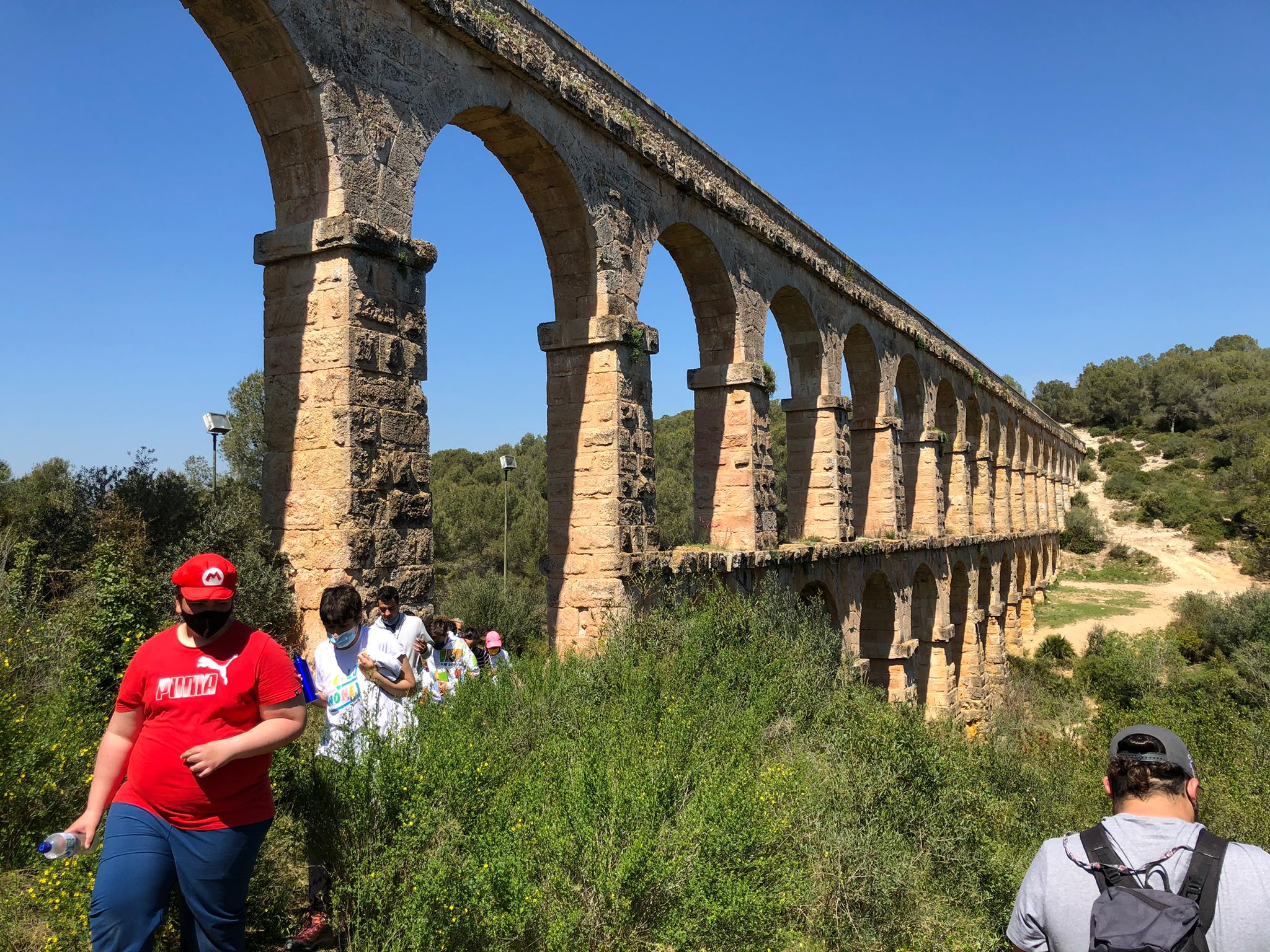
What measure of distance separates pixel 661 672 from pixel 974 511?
60.8 ft

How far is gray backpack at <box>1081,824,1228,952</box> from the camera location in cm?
177

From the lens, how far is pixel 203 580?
8.29 ft

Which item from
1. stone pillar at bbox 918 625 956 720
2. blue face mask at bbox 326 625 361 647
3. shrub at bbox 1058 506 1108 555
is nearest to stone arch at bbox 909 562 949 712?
stone pillar at bbox 918 625 956 720

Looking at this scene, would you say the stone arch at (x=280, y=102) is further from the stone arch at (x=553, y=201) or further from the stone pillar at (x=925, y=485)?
the stone pillar at (x=925, y=485)

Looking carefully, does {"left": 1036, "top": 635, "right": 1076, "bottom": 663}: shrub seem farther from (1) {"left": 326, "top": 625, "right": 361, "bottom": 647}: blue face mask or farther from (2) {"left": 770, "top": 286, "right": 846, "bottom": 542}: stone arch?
(1) {"left": 326, "top": 625, "right": 361, "bottom": 647}: blue face mask

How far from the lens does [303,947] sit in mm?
3275

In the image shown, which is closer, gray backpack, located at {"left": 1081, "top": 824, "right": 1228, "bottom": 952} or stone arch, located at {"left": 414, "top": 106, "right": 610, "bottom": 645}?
gray backpack, located at {"left": 1081, "top": 824, "right": 1228, "bottom": 952}

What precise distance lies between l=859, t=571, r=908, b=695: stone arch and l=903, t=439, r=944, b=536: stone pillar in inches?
125

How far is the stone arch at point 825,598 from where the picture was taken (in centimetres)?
1128

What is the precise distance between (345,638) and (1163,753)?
121 inches

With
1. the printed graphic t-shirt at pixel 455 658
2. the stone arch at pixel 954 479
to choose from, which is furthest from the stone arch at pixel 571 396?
the stone arch at pixel 954 479

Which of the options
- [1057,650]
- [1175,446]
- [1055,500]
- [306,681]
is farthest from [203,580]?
[1175,446]

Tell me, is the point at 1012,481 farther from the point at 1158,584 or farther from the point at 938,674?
the point at 938,674

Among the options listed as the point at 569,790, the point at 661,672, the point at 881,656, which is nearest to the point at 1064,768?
the point at 881,656
